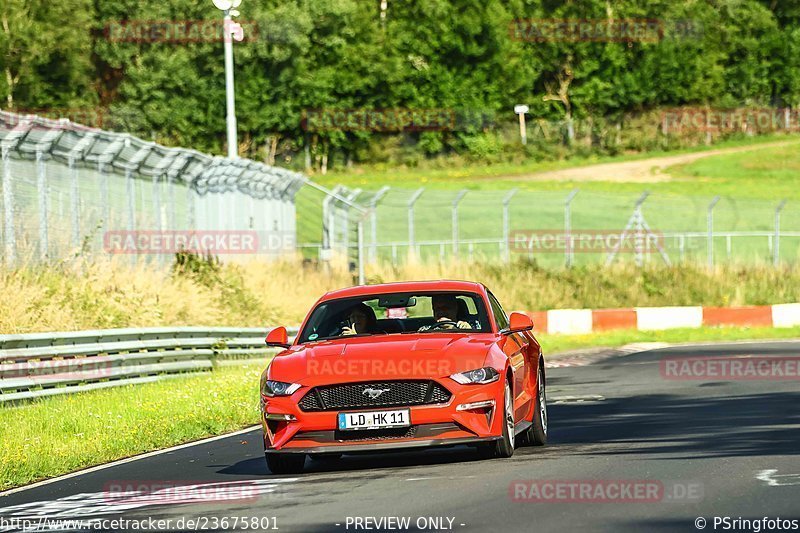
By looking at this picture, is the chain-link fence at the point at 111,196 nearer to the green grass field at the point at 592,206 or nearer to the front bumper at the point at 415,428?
the green grass field at the point at 592,206

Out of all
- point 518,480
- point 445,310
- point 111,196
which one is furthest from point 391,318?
point 111,196

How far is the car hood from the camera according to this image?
11.7 m

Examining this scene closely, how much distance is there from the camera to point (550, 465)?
11.6 metres

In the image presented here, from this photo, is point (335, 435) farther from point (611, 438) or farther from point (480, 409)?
point (611, 438)

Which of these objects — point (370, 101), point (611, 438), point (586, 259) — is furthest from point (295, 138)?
point (611, 438)

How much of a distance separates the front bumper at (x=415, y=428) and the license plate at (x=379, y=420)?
0.04 m

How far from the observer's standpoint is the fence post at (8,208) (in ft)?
77.0

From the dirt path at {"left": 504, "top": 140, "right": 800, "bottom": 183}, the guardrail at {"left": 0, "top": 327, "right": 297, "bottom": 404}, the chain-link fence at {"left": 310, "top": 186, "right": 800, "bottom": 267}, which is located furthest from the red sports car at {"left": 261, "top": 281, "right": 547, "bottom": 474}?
the dirt path at {"left": 504, "top": 140, "right": 800, "bottom": 183}

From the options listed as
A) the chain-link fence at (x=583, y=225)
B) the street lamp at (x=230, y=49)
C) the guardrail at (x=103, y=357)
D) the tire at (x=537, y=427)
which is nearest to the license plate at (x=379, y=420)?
the tire at (x=537, y=427)

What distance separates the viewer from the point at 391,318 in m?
13.2

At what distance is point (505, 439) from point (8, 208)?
13470 mm

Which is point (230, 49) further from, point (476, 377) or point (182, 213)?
point (476, 377)

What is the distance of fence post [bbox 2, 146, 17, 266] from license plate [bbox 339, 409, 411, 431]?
1295 cm

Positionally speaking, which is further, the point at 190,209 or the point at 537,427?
the point at 190,209
